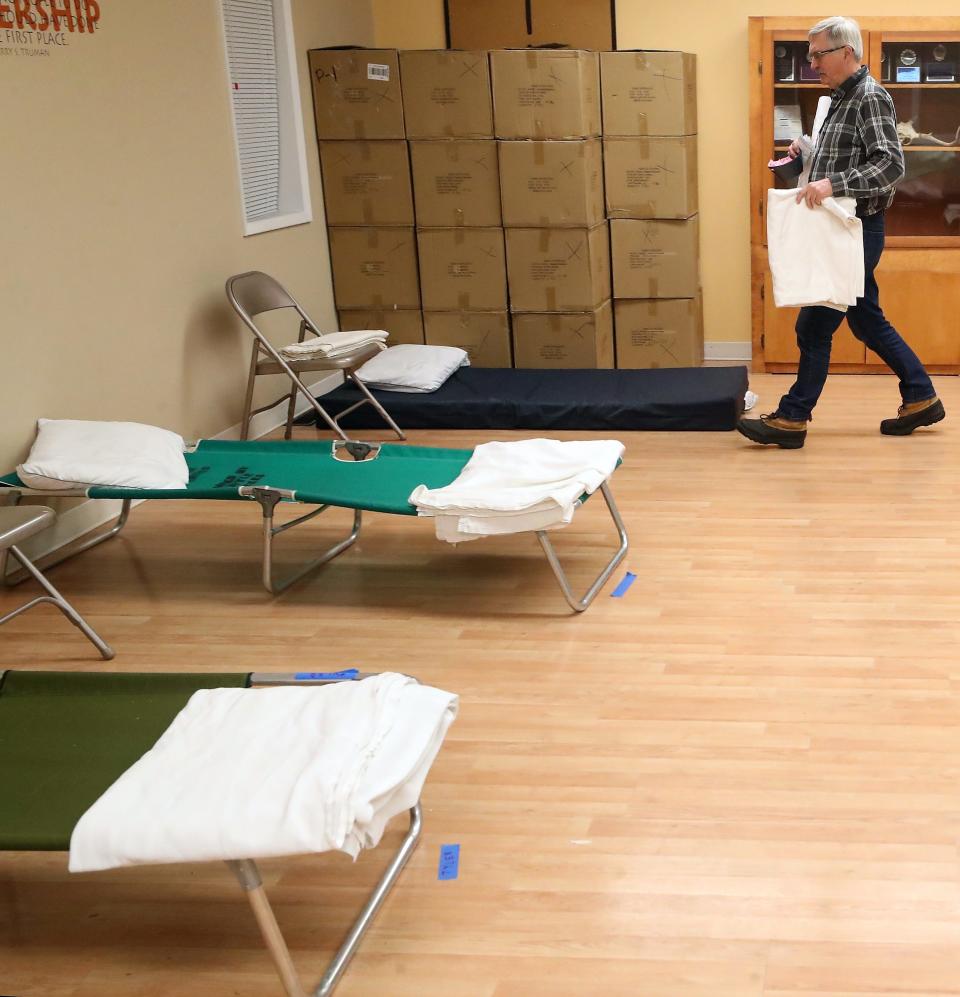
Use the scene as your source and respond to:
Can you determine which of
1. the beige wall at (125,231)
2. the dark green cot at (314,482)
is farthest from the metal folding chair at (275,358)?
the dark green cot at (314,482)

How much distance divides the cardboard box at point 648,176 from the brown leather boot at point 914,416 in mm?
1700

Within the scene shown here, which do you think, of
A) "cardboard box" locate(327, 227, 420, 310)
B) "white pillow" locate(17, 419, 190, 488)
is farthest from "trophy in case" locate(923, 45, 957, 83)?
"white pillow" locate(17, 419, 190, 488)

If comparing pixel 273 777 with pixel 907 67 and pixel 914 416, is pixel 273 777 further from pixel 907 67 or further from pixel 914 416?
pixel 907 67

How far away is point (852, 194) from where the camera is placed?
4.84m

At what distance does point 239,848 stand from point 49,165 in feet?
10.6

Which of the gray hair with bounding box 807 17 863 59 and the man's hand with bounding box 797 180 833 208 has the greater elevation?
the gray hair with bounding box 807 17 863 59

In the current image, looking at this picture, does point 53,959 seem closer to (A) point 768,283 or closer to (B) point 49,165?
(B) point 49,165

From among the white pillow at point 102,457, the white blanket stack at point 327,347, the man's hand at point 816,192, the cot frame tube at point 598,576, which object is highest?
the man's hand at point 816,192

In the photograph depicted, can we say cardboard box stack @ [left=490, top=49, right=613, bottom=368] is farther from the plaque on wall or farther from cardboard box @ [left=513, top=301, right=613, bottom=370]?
the plaque on wall

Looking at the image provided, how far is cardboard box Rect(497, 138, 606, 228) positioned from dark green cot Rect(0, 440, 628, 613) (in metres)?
2.29

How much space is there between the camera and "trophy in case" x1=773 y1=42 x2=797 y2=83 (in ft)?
20.2

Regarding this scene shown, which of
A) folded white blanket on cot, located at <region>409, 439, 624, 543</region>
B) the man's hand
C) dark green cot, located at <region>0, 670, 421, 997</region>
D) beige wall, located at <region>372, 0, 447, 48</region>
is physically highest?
beige wall, located at <region>372, 0, 447, 48</region>

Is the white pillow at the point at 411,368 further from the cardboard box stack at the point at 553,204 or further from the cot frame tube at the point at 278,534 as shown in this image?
the cot frame tube at the point at 278,534

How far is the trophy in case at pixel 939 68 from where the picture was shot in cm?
608
